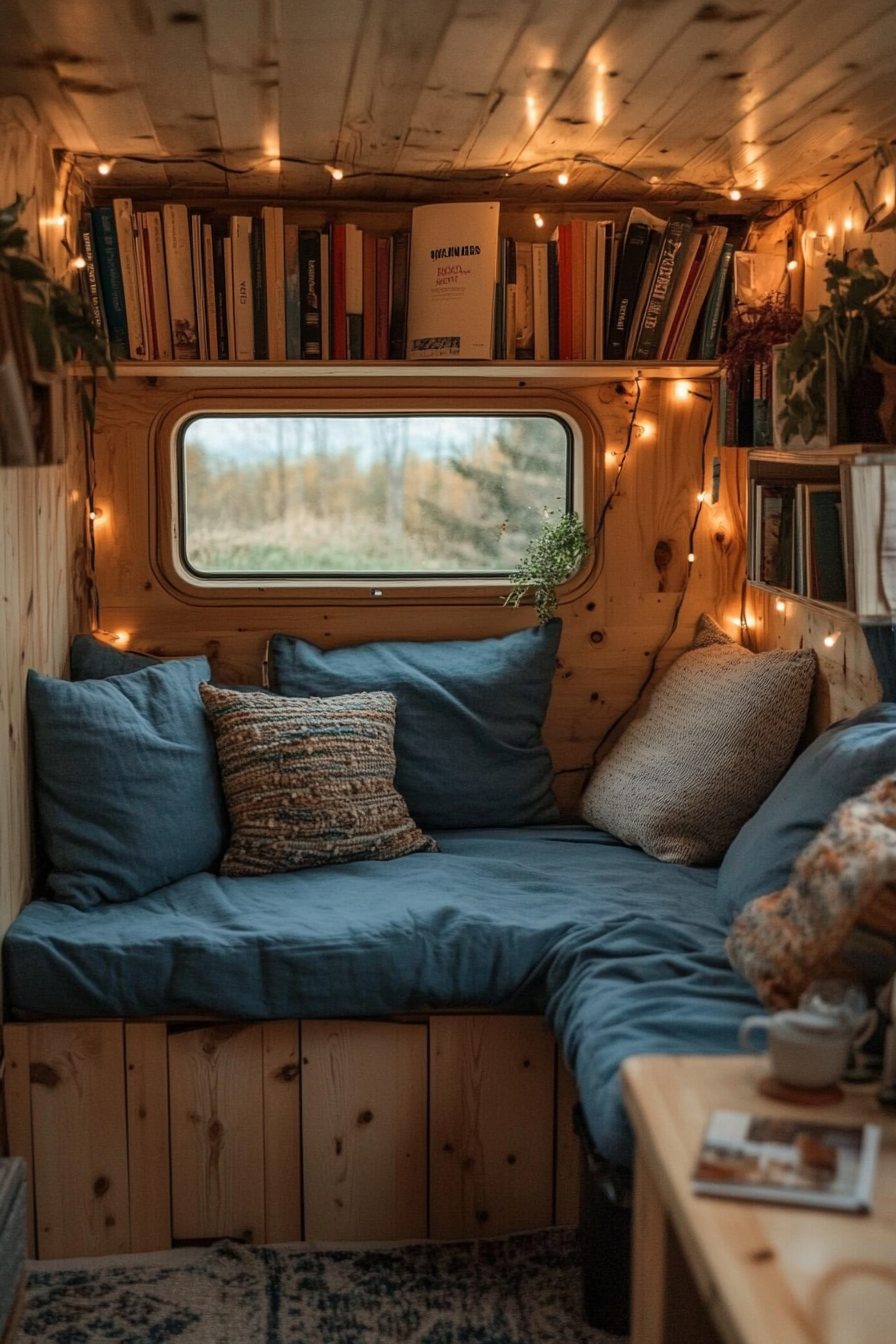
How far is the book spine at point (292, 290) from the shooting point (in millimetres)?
3383

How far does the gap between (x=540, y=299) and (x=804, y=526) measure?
1.04m

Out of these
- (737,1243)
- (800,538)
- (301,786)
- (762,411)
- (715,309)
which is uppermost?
(715,309)

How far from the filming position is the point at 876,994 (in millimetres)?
1945

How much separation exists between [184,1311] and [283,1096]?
1.40ft

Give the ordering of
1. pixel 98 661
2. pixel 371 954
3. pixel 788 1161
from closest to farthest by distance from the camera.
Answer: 1. pixel 788 1161
2. pixel 371 954
3. pixel 98 661

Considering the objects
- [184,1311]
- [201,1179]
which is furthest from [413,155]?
[184,1311]

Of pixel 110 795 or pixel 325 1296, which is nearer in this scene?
pixel 325 1296

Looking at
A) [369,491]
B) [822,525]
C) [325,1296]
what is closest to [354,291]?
[369,491]

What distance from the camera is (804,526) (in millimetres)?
2812

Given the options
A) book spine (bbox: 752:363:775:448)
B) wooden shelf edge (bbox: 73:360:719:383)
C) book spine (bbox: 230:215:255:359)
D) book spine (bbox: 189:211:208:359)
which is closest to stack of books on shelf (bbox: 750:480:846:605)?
book spine (bbox: 752:363:775:448)

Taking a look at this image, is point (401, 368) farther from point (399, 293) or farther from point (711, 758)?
point (711, 758)

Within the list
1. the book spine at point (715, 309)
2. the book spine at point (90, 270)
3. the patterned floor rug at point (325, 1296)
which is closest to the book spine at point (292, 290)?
the book spine at point (90, 270)

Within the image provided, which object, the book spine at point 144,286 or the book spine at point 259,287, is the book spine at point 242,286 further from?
the book spine at point 144,286

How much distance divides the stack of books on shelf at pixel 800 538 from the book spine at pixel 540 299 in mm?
660
